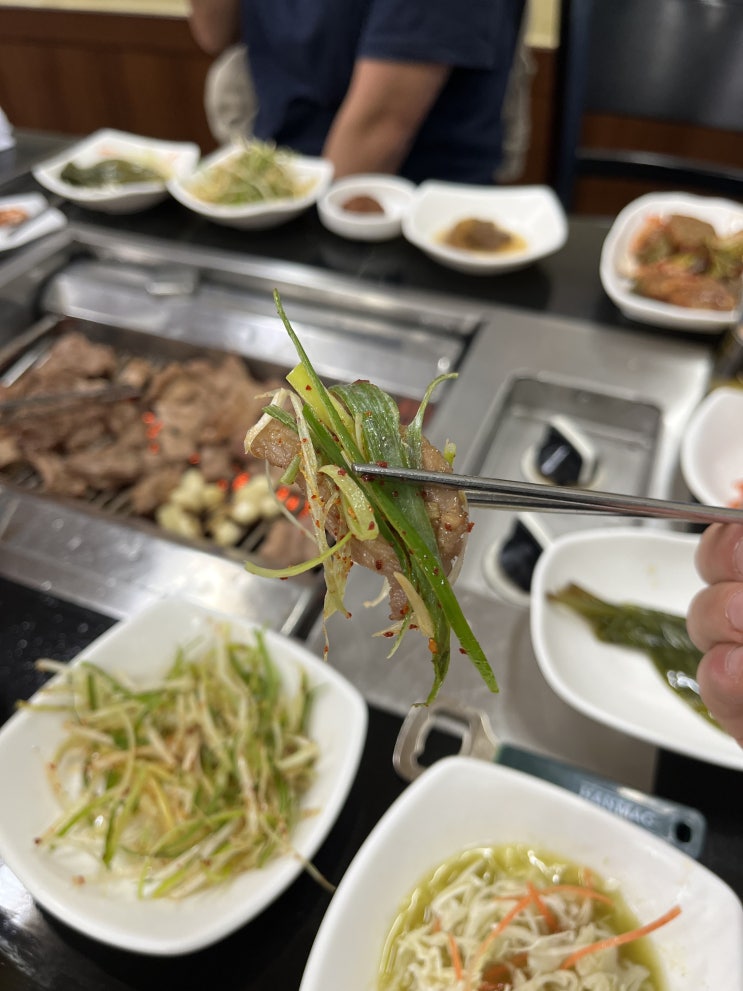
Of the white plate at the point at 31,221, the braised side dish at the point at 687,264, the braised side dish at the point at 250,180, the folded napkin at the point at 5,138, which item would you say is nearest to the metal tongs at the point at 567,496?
the braised side dish at the point at 687,264

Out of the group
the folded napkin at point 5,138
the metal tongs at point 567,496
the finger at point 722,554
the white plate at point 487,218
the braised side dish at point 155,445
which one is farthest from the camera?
the folded napkin at point 5,138

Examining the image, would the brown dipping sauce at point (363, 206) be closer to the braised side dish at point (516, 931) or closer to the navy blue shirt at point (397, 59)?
the navy blue shirt at point (397, 59)

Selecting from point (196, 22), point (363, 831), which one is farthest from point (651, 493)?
point (196, 22)

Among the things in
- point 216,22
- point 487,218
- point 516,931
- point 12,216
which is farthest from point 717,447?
point 216,22

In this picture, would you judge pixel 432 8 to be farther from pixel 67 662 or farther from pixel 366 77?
Result: pixel 67 662

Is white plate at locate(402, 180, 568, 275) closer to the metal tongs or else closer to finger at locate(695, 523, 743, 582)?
finger at locate(695, 523, 743, 582)

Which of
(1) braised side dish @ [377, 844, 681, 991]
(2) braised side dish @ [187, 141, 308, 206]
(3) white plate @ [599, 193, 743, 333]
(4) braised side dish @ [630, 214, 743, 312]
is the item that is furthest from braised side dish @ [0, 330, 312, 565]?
(4) braised side dish @ [630, 214, 743, 312]
